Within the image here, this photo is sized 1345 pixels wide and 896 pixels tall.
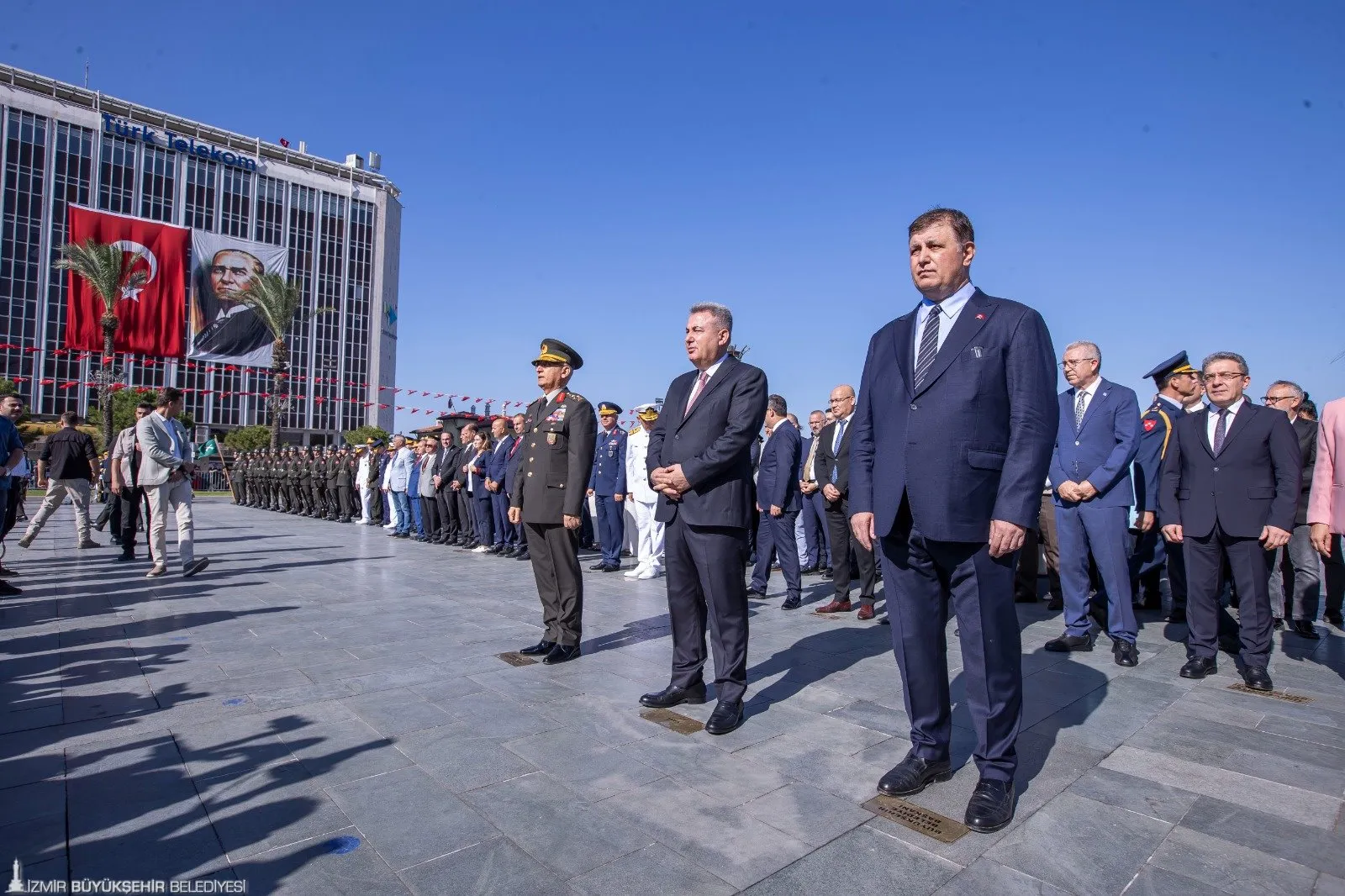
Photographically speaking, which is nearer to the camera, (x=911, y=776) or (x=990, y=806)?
(x=990, y=806)

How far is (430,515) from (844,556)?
8793 millimetres

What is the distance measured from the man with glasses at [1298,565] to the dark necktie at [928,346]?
4.65m

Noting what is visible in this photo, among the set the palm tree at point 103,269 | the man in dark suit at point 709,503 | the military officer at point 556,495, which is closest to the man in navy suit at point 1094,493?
the man in dark suit at point 709,503

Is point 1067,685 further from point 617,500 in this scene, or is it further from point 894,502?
point 617,500

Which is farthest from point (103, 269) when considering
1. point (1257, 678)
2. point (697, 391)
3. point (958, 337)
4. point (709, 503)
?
point (1257, 678)

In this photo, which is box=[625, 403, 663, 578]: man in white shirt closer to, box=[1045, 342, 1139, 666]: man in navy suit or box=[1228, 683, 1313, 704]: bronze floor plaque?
box=[1045, 342, 1139, 666]: man in navy suit

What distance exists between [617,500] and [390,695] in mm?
5892

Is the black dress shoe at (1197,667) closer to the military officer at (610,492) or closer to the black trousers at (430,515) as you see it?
the military officer at (610,492)

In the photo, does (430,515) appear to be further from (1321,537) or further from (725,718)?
(1321,537)

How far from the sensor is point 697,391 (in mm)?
3980

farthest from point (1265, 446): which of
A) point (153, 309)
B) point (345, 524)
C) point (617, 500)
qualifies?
point (153, 309)

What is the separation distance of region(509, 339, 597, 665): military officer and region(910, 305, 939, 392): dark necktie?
2.52 m

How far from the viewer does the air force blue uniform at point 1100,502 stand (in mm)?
4855

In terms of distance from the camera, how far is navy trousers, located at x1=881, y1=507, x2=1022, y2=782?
2.62 metres
